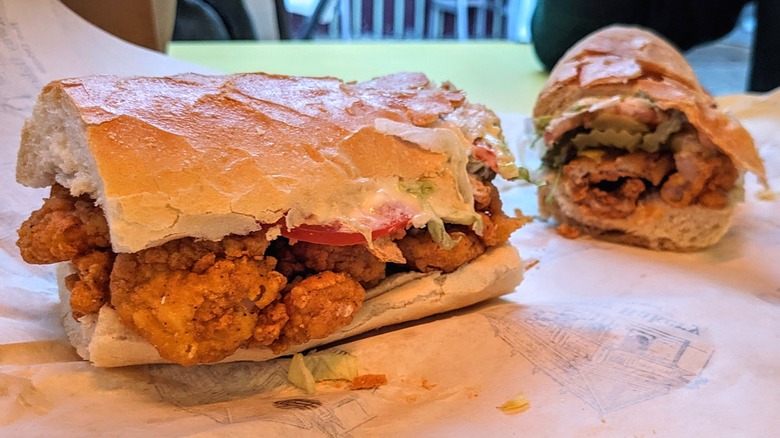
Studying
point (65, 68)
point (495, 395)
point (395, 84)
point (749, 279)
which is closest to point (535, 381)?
point (495, 395)

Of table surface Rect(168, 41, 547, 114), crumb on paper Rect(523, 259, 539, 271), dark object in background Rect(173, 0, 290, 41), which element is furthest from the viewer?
dark object in background Rect(173, 0, 290, 41)

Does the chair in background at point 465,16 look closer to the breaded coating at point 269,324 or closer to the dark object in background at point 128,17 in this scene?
the dark object in background at point 128,17

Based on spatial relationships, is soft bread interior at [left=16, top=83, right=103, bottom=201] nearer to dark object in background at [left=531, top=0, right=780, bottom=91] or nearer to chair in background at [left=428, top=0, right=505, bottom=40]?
dark object in background at [left=531, top=0, right=780, bottom=91]

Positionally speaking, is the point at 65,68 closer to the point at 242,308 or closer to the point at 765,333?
the point at 242,308

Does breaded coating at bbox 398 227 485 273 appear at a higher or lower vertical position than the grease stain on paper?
higher

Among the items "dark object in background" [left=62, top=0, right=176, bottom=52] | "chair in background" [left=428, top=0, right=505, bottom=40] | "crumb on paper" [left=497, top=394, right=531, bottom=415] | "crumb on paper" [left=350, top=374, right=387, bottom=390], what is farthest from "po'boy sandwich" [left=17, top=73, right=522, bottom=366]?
"chair in background" [left=428, top=0, right=505, bottom=40]
